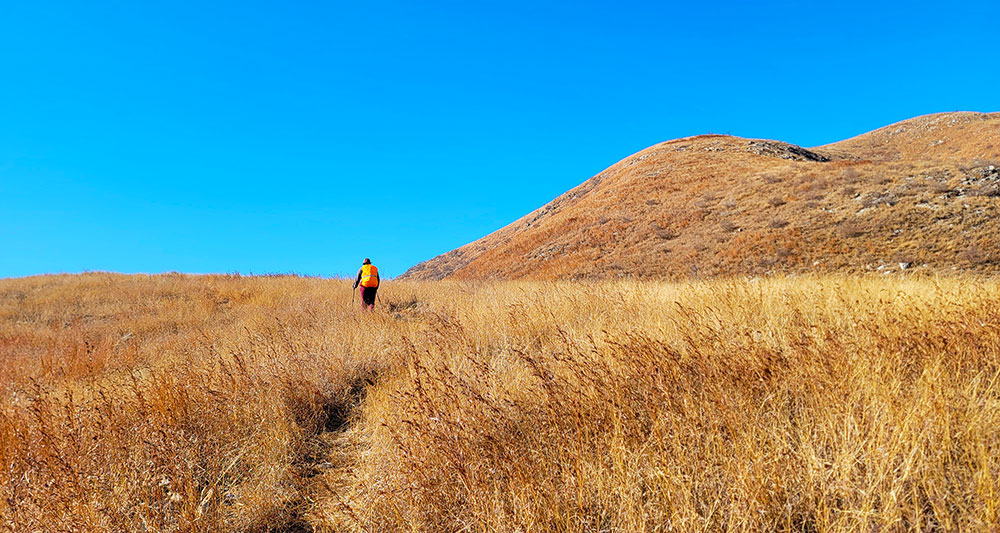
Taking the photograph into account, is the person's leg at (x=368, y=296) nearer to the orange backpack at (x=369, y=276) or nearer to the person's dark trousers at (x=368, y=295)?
the person's dark trousers at (x=368, y=295)

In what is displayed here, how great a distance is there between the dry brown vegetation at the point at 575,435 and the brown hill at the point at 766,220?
9.82 metres

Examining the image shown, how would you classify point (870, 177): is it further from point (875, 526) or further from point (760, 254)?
point (875, 526)

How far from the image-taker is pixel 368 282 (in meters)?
10.3

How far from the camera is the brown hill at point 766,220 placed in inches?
517

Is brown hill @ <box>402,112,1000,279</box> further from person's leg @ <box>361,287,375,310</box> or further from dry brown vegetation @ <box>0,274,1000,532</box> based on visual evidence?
person's leg @ <box>361,287,375,310</box>

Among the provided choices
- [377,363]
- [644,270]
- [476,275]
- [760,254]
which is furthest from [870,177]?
[377,363]

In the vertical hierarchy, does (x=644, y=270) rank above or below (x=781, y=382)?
above

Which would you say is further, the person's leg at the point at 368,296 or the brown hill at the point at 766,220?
the brown hill at the point at 766,220

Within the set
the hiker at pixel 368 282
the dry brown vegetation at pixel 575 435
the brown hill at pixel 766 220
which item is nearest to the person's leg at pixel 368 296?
the hiker at pixel 368 282

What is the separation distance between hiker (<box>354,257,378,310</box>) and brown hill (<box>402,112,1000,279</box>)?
10.2 meters

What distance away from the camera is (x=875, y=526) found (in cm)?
182

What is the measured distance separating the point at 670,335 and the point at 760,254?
43.1ft

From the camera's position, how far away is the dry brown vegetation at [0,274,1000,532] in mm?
2102

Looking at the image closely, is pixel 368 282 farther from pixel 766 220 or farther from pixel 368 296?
pixel 766 220
